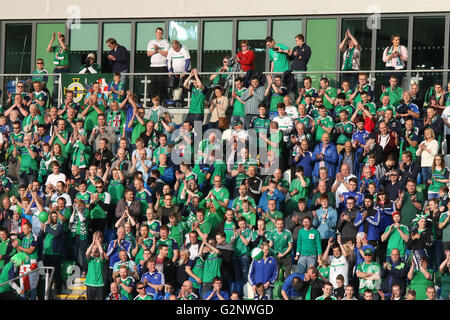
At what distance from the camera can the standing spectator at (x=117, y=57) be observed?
26.2m

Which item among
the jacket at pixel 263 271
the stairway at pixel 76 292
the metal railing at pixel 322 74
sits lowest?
the stairway at pixel 76 292

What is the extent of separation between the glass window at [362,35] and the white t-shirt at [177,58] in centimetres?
358

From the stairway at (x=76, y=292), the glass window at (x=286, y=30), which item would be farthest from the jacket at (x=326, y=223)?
the glass window at (x=286, y=30)

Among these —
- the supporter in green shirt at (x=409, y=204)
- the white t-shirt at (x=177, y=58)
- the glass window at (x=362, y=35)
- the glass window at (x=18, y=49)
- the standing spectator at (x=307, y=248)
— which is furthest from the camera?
the glass window at (x=18, y=49)

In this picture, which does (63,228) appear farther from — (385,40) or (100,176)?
(385,40)

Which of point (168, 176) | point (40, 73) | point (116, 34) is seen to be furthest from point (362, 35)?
point (40, 73)

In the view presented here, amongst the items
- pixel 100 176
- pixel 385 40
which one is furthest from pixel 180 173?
pixel 385 40

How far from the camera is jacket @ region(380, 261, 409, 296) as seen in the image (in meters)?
19.7

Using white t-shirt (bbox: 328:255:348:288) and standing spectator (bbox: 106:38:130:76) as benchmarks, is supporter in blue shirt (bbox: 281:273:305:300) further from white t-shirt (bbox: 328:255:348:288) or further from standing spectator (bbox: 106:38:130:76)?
standing spectator (bbox: 106:38:130:76)

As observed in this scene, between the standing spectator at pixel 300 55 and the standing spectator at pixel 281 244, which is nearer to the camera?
the standing spectator at pixel 281 244

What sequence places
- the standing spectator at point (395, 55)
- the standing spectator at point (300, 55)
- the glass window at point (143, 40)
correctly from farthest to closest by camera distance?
the glass window at point (143, 40) < the standing spectator at point (300, 55) < the standing spectator at point (395, 55)

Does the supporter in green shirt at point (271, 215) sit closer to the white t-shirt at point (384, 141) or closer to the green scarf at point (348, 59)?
the white t-shirt at point (384, 141)

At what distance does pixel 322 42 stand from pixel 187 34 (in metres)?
3.22

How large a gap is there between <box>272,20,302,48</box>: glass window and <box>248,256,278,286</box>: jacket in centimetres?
773
